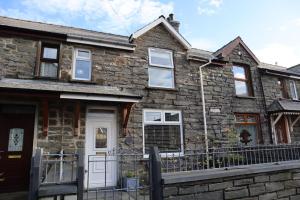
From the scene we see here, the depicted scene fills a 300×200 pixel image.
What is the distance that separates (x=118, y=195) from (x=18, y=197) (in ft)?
8.83

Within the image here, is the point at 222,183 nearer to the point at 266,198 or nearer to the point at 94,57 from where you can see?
the point at 266,198

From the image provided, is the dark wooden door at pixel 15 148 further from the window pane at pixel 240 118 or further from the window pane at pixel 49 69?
the window pane at pixel 240 118

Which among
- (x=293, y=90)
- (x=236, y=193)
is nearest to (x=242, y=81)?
(x=293, y=90)

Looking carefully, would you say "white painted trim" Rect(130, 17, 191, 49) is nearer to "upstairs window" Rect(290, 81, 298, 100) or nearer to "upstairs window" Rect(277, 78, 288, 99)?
"upstairs window" Rect(277, 78, 288, 99)

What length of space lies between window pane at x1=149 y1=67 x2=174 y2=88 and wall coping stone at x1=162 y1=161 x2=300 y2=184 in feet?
17.5

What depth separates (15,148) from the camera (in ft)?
22.6

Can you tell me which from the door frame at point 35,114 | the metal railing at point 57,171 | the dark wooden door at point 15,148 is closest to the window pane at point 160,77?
the door frame at point 35,114

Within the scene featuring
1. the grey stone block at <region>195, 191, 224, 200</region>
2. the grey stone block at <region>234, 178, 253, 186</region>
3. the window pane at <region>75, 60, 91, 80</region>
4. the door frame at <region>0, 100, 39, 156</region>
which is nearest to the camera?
the grey stone block at <region>195, 191, 224, 200</region>

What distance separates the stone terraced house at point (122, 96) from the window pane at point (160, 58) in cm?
5

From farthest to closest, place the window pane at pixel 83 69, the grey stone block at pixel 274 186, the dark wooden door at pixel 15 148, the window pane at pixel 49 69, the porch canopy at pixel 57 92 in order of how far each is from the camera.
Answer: the window pane at pixel 83 69, the window pane at pixel 49 69, the dark wooden door at pixel 15 148, the porch canopy at pixel 57 92, the grey stone block at pixel 274 186

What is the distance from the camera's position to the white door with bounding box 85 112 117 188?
23.9ft

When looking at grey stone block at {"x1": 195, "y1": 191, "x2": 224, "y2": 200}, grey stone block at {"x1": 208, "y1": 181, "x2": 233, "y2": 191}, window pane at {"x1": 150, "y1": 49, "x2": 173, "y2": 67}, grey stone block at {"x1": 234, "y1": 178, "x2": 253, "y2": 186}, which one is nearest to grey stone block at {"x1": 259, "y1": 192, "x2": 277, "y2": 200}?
grey stone block at {"x1": 234, "y1": 178, "x2": 253, "y2": 186}

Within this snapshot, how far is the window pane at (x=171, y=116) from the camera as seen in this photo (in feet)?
29.0

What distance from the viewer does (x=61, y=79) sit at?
25.2 feet
